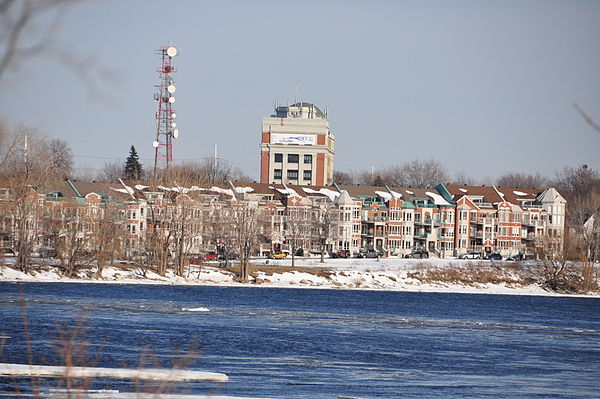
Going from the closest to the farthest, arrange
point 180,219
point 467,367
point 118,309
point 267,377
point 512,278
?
1. point 267,377
2. point 467,367
3. point 118,309
4. point 180,219
5. point 512,278

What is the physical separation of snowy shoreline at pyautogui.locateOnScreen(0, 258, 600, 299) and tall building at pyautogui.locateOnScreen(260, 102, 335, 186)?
6207 cm

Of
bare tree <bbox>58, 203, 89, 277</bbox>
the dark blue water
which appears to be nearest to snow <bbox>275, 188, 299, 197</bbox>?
bare tree <bbox>58, 203, 89, 277</bbox>

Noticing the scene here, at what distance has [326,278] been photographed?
81.1 meters

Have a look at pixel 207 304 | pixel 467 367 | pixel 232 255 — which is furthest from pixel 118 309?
pixel 232 255

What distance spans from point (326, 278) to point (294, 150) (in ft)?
242

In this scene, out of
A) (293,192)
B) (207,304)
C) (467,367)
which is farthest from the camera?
(293,192)

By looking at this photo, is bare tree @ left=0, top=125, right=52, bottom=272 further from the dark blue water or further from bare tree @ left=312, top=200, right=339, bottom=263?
bare tree @ left=312, top=200, right=339, bottom=263

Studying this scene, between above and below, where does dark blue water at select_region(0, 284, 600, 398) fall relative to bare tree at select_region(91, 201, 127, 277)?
below

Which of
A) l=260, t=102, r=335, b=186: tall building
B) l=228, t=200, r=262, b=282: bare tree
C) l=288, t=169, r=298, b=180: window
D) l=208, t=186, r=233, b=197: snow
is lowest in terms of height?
l=228, t=200, r=262, b=282: bare tree

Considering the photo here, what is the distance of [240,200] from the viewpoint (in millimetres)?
107875

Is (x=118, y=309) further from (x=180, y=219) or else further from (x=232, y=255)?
(x=232, y=255)

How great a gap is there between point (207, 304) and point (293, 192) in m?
57.0

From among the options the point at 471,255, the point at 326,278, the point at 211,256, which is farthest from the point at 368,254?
the point at 326,278

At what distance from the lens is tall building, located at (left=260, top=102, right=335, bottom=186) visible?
152500 millimetres
